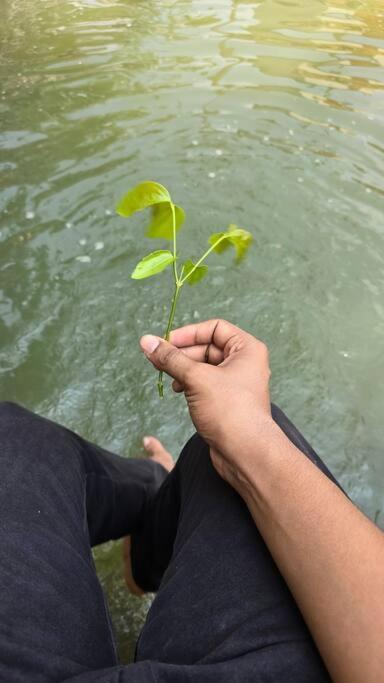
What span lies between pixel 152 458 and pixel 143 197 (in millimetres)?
950

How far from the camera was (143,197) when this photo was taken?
801 mm

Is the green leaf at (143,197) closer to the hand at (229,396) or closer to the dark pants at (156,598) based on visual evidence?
the hand at (229,396)

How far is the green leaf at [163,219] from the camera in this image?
846mm

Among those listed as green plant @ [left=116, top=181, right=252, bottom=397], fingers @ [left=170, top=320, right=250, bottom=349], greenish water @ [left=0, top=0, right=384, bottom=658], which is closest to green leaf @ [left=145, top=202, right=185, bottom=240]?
green plant @ [left=116, top=181, right=252, bottom=397]

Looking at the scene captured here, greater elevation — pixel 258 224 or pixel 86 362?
pixel 258 224

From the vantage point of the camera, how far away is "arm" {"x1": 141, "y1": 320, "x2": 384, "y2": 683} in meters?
0.59

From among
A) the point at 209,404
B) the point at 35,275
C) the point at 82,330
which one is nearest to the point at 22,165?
the point at 35,275

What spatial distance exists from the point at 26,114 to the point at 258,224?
1.60m

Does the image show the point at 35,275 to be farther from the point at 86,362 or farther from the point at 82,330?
the point at 86,362

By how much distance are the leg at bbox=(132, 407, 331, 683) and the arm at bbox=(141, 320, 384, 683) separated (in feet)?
0.13

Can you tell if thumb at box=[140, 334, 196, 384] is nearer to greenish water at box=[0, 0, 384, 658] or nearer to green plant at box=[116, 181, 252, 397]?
green plant at box=[116, 181, 252, 397]

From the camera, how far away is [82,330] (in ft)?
6.29

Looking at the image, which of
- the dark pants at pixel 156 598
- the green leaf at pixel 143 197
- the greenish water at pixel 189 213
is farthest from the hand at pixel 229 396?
the greenish water at pixel 189 213

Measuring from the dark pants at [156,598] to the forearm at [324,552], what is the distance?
0.06 meters
